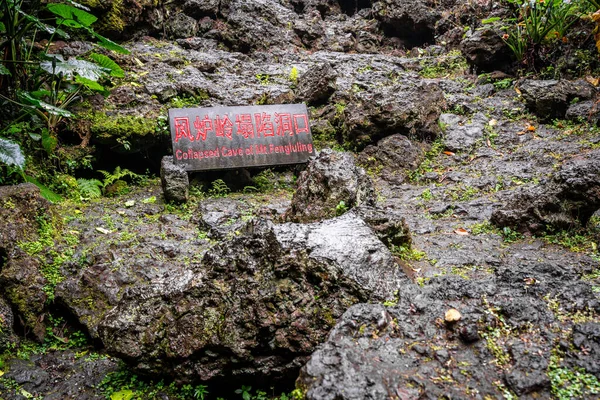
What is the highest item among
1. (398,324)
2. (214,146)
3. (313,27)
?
(313,27)

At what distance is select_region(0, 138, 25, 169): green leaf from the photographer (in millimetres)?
3179

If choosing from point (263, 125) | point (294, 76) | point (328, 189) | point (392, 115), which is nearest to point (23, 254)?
point (328, 189)

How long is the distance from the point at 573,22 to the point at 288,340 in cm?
833

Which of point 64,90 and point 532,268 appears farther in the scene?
point 64,90

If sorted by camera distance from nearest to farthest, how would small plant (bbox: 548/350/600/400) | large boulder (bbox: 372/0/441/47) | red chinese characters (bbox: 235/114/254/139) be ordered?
small plant (bbox: 548/350/600/400) < red chinese characters (bbox: 235/114/254/139) < large boulder (bbox: 372/0/441/47)

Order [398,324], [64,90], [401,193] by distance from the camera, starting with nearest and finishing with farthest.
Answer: [398,324]
[64,90]
[401,193]

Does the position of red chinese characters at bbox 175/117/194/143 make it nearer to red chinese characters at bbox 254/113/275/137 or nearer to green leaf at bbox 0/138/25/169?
red chinese characters at bbox 254/113/275/137

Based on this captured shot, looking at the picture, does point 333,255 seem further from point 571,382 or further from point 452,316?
point 571,382

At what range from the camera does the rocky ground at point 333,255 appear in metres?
1.85

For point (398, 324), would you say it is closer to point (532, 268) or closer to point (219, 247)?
point (532, 268)

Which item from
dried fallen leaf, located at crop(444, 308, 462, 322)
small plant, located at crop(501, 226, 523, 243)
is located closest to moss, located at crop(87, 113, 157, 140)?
small plant, located at crop(501, 226, 523, 243)

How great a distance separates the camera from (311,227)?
2.89 metres

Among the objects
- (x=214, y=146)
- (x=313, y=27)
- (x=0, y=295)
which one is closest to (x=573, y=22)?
(x=313, y=27)

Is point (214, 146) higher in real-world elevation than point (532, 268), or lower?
higher
